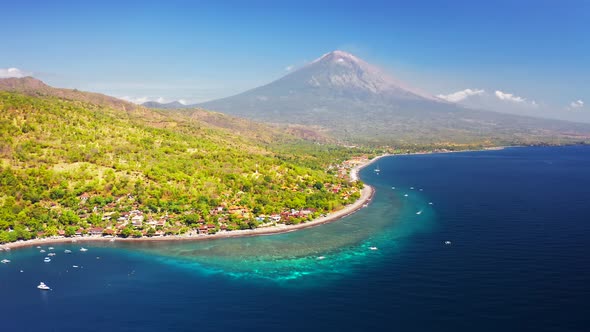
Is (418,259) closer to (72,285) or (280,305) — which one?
(280,305)

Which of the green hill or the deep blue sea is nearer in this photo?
the deep blue sea

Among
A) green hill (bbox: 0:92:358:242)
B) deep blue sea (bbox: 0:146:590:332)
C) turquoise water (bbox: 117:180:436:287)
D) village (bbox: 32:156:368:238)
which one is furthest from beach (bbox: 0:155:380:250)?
deep blue sea (bbox: 0:146:590:332)

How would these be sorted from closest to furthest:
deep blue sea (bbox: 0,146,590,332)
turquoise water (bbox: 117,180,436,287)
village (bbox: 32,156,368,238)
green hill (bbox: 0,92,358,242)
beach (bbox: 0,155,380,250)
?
deep blue sea (bbox: 0,146,590,332)
turquoise water (bbox: 117,180,436,287)
beach (bbox: 0,155,380,250)
village (bbox: 32,156,368,238)
green hill (bbox: 0,92,358,242)

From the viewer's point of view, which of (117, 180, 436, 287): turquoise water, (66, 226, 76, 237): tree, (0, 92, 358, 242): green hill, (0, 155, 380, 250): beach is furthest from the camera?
(0, 92, 358, 242): green hill

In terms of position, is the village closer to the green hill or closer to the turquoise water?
the green hill

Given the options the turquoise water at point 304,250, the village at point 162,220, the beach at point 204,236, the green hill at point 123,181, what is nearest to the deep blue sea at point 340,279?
the turquoise water at point 304,250

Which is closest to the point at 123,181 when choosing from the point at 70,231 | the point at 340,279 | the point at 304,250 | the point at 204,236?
the point at 70,231

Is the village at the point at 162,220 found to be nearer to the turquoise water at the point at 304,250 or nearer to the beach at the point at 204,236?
the beach at the point at 204,236
